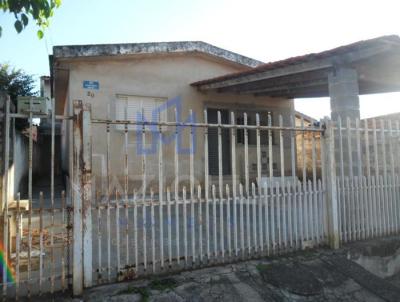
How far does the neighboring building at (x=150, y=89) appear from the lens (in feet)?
26.3

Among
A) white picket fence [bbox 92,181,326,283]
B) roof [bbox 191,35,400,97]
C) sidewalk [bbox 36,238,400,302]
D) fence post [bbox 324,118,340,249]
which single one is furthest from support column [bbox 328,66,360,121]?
sidewalk [bbox 36,238,400,302]

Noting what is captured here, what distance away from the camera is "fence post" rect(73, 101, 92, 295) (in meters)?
3.15

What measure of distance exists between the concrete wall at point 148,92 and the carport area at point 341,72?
124 cm

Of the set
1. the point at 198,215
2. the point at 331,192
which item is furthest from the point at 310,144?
the point at 198,215

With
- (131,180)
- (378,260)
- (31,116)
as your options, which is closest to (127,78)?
(131,180)

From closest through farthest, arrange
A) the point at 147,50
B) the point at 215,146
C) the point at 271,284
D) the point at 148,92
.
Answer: the point at 271,284 < the point at 147,50 < the point at 148,92 < the point at 215,146

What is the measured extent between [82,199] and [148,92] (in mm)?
5941

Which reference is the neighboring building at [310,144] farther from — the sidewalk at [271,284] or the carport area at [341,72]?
the sidewalk at [271,284]

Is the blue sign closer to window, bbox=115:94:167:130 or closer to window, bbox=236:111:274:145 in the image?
Answer: window, bbox=115:94:167:130

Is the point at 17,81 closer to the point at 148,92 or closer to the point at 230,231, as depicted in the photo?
the point at 148,92

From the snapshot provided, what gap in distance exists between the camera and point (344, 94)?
225 inches

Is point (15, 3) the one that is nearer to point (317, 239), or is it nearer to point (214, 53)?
point (317, 239)

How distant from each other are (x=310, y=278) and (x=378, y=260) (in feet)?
5.22

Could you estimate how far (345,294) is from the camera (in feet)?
12.3
